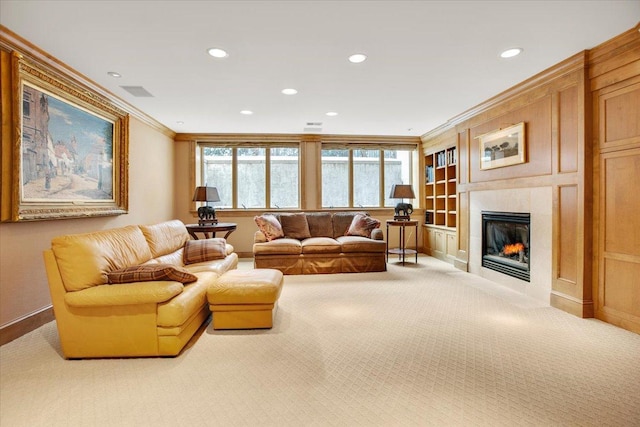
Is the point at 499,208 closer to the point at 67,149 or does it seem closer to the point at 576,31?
the point at 576,31

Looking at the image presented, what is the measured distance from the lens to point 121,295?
2.28 metres

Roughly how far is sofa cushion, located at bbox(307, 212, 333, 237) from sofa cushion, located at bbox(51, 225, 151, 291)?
11.2 feet

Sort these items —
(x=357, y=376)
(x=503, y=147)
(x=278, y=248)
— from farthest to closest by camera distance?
(x=278, y=248), (x=503, y=147), (x=357, y=376)

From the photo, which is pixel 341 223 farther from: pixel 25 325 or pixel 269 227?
pixel 25 325

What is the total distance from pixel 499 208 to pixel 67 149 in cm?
527

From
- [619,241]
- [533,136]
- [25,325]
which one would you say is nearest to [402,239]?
[533,136]

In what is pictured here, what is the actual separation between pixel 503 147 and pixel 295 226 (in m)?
3.45

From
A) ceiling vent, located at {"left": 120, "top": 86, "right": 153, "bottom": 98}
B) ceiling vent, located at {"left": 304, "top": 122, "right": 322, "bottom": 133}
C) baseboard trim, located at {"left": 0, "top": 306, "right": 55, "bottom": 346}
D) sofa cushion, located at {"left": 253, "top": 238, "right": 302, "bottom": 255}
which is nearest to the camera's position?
baseboard trim, located at {"left": 0, "top": 306, "right": 55, "bottom": 346}

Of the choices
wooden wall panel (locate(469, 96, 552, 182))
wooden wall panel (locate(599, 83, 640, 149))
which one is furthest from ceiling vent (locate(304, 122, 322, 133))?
wooden wall panel (locate(599, 83, 640, 149))

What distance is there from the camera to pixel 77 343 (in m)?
→ 2.31

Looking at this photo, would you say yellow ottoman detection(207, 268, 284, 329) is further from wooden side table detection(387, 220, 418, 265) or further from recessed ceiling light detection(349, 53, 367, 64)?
wooden side table detection(387, 220, 418, 265)

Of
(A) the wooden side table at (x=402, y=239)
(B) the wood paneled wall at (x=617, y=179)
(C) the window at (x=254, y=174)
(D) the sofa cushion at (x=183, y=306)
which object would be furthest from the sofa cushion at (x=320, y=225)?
(B) the wood paneled wall at (x=617, y=179)

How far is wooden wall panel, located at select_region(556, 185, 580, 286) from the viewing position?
3182 millimetres

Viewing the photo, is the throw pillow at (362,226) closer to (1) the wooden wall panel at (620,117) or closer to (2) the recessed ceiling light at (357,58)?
(2) the recessed ceiling light at (357,58)
